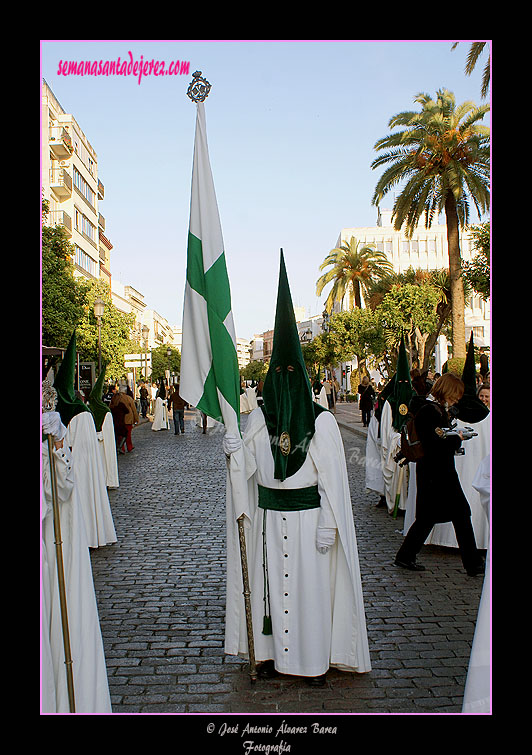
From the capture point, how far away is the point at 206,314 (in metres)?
4.55

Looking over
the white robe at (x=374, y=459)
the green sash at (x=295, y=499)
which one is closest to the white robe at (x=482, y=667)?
the green sash at (x=295, y=499)

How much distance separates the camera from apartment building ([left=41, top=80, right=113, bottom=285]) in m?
48.0

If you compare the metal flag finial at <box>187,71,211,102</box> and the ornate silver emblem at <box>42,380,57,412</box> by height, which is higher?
the metal flag finial at <box>187,71,211,102</box>

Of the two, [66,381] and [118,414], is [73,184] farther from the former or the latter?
[66,381]

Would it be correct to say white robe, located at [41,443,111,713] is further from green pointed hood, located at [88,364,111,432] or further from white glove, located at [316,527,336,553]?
green pointed hood, located at [88,364,111,432]

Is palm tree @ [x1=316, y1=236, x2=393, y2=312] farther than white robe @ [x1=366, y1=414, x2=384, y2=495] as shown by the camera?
Yes

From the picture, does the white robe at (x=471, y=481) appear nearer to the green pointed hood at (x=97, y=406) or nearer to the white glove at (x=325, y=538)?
the white glove at (x=325, y=538)

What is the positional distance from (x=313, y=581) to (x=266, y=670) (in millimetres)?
732

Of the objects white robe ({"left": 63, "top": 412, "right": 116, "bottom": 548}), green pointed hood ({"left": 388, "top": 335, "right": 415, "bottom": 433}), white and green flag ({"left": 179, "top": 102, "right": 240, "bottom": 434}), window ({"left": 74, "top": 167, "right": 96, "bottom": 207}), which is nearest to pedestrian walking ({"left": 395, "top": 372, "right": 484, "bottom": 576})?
green pointed hood ({"left": 388, "top": 335, "right": 415, "bottom": 433})

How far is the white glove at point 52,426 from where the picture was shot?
359 cm

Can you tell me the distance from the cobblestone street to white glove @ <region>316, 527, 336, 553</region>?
87 cm

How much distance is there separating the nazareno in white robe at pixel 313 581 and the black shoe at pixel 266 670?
0.10 metres

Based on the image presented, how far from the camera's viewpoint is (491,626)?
304 cm
